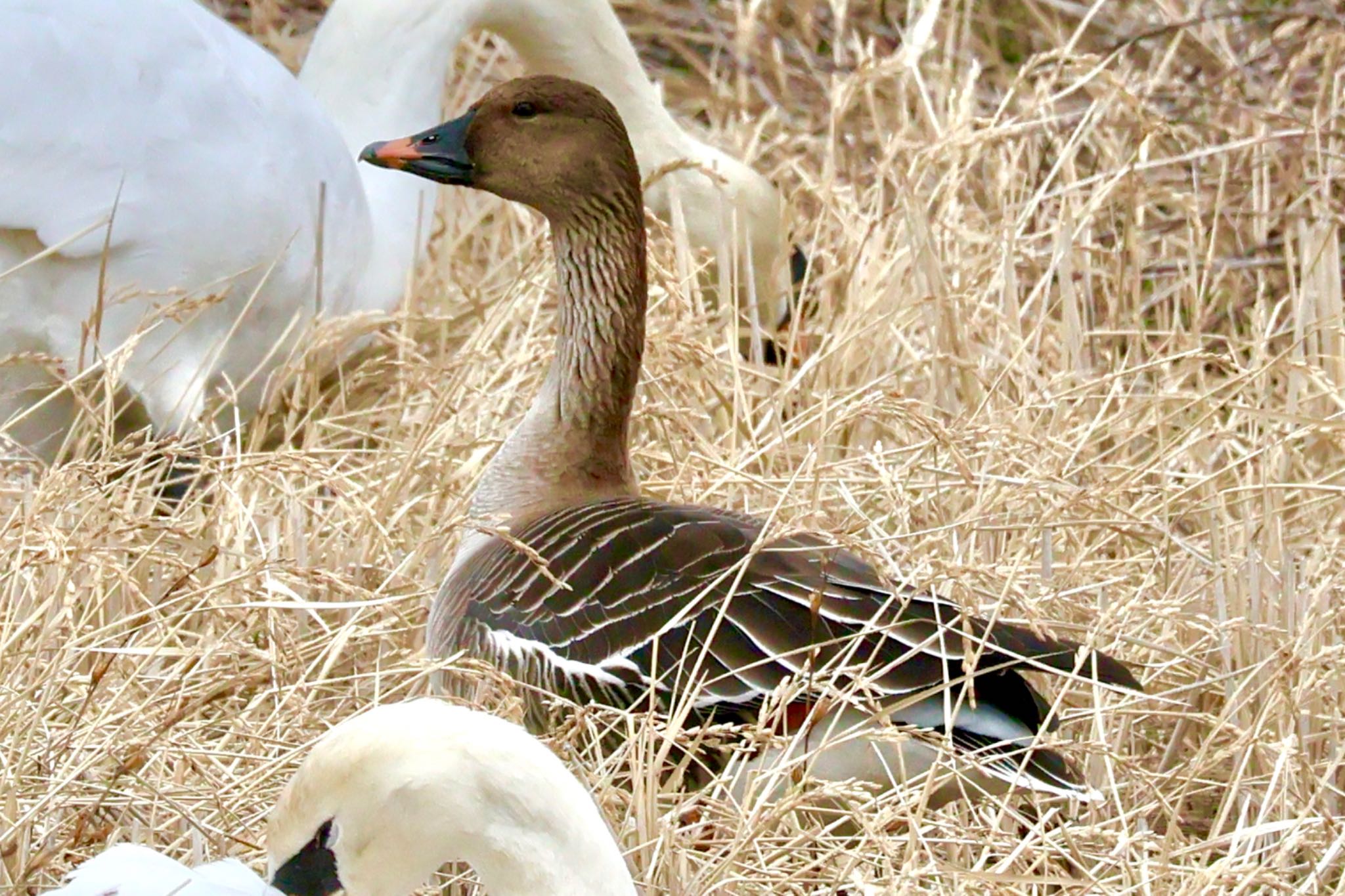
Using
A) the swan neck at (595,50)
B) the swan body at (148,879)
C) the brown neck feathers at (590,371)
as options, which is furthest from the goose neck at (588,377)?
the swan neck at (595,50)

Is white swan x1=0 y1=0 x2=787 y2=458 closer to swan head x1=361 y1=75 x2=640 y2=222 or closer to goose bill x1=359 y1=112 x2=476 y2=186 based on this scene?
goose bill x1=359 y1=112 x2=476 y2=186

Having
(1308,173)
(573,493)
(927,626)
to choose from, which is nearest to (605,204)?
(573,493)

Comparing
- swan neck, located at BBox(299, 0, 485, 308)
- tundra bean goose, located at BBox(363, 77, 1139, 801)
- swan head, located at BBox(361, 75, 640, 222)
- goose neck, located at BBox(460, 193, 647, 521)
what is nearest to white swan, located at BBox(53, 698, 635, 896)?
tundra bean goose, located at BBox(363, 77, 1139, 801)

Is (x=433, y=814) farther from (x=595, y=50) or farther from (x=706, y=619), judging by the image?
(x=595, y=50)

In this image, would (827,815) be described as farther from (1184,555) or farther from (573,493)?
(1184,555)

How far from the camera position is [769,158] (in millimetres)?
5266

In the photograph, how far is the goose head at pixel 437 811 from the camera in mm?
1695

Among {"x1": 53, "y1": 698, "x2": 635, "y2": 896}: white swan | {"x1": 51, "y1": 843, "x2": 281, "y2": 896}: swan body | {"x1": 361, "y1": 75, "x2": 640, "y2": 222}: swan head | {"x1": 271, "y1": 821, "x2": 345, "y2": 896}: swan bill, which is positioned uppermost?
{"x1": 361, "y1": 75, "x2": 640, "y2": 222}: swan head

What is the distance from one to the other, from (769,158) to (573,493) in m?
2.52

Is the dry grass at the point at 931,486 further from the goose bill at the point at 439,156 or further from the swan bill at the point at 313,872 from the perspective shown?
the goose bill at the point at 439,156

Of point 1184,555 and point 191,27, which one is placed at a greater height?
point 191,27

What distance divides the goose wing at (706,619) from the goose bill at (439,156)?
0.60 m

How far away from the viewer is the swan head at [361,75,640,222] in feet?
9.62

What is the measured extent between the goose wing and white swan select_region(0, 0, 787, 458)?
2.55ft
